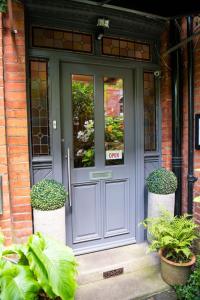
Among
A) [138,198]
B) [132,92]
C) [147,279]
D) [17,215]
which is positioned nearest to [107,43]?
[132,92]

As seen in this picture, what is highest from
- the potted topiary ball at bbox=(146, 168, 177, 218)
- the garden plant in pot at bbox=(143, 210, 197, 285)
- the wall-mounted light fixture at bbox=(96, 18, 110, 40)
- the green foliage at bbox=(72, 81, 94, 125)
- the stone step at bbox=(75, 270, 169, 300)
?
the wall-mounted light fixture at bbox=(96, 18, 110, 40)

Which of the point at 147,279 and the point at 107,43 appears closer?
the point at 147,279

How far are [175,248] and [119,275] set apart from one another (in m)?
0.65

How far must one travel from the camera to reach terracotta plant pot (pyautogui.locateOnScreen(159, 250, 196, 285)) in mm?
2228

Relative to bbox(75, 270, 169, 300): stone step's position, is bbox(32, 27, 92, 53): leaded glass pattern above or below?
above

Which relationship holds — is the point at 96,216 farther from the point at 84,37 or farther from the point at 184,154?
the point at 84,37

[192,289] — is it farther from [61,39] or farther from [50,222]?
[61,39]

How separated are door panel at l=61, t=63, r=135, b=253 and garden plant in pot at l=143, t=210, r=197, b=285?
25.2 inches

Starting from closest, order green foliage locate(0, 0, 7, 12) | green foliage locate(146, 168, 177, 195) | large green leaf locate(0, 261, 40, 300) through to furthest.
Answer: large green leaf locate(0, 261, 40, 300)
green foliage locate(0, 0, 7, 12)
green foliage locate(146, 168, 177, 195)

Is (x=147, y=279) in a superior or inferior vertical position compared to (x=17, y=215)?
inferior

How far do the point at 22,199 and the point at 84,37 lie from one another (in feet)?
5.88

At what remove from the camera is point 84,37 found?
2635 millimetres

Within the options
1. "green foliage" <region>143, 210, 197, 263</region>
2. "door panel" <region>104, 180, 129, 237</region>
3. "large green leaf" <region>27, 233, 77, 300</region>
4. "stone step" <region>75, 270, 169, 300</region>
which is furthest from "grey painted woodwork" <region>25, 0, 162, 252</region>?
"large green leaf" <region>27, 233, 77, 300</region>

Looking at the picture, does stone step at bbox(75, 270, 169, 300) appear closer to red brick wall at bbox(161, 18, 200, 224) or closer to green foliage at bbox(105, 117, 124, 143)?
red brick wall at bbox(161, 18, 200, 224)
